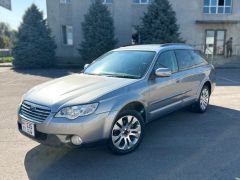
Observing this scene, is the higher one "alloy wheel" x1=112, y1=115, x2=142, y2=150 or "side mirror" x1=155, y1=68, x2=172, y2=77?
"side mirror" x1=155, y1=68, x2=172, y2=77

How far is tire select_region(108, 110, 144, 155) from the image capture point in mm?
3926

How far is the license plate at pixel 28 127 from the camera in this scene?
366 cm

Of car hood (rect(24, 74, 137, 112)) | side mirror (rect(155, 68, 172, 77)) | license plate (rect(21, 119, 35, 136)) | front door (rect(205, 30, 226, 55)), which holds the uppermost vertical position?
front door (rect(205, 30, 226, 55))

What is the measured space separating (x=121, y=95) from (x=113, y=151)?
89 centimetres

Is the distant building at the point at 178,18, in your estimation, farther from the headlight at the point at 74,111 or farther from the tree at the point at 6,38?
the headlight at the point at 74,111

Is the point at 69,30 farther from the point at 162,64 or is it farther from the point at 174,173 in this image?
the point at 174,173

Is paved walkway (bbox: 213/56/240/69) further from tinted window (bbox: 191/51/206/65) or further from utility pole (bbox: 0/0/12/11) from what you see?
utility pole (bbox: 0/0/12/11)

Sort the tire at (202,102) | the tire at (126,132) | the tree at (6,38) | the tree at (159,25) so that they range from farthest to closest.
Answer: the tree at (6,38)
the tree at (159,25)
the tire at (202,102)
the tire at (126,132)

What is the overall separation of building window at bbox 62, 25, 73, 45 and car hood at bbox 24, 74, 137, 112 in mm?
17793

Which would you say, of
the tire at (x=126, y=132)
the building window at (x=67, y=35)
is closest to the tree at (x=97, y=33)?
the building window at (x=67, y=35)

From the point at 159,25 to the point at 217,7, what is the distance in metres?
6.55

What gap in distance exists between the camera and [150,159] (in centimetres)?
392

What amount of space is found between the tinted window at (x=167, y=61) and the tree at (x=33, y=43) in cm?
1486

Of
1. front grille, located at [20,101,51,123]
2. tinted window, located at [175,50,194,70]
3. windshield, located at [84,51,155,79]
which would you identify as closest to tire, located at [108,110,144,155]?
windshield, located at [84,51,155,79]
